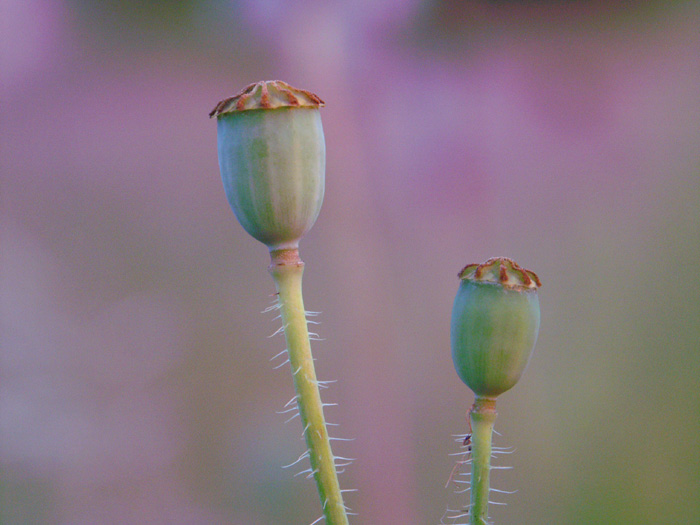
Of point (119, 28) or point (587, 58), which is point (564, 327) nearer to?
point (587, 58)

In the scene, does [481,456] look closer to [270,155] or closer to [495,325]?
[495,325]

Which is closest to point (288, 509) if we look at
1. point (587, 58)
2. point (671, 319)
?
point (671, 319)

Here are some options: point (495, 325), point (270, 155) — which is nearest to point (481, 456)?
point (495, 325)

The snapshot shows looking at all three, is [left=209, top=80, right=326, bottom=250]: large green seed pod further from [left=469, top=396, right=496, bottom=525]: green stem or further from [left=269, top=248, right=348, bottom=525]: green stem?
[left=469, top=396, right=496, bottom=525]: green stem

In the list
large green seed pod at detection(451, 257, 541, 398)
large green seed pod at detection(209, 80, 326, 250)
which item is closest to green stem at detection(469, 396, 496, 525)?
large green seed pod at detection(451, 257, 541, 398)

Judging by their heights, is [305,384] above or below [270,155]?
below
